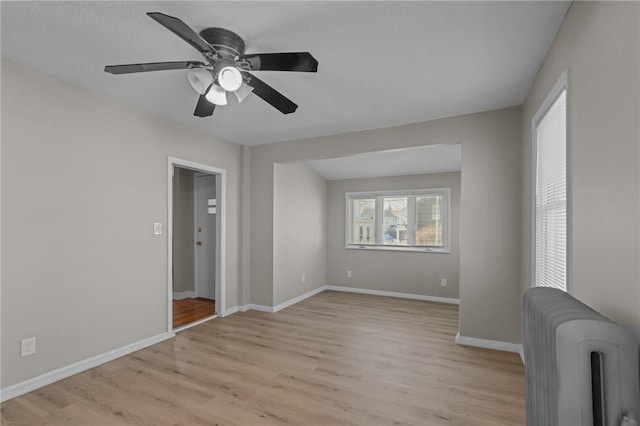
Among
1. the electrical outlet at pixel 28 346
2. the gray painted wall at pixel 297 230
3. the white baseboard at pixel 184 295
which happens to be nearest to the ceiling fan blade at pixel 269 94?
the gray painted wall at pixel 297 230

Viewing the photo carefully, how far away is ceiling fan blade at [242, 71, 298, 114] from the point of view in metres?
2.06

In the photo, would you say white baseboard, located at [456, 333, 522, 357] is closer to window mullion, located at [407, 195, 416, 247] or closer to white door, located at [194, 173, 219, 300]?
window mullion, located at [407, 195, 416, 247]

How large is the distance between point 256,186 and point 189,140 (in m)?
1.21

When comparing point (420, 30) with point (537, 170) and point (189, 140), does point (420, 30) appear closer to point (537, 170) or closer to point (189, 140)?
point (537, 170)

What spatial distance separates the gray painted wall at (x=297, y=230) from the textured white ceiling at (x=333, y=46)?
1864 mm

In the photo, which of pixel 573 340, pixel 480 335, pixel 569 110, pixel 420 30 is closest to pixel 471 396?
pixel 480 335

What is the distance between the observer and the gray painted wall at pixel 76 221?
2379 mm

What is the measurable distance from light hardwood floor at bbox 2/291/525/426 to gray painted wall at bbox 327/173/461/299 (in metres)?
1.42

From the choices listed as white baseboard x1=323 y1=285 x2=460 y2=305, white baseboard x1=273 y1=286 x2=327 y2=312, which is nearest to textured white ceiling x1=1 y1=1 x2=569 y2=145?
white baseboard x1=273 y1=286 x2=327 y2=312

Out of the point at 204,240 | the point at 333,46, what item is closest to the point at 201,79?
the point at 333,46

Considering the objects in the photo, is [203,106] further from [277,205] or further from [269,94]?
[277,205]

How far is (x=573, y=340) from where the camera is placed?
98 cm

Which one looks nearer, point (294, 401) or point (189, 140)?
point (294, 401)

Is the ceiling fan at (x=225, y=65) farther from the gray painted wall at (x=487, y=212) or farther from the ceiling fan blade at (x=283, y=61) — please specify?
the gray painted wall at (x=487, y=212)
